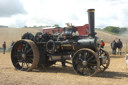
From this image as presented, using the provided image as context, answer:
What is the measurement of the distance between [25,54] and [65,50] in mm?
1811

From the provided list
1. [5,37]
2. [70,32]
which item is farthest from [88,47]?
[5,37]

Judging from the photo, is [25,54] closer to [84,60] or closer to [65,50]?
[65,50]

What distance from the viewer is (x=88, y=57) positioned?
7.87m

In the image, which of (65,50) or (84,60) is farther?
(65,50)

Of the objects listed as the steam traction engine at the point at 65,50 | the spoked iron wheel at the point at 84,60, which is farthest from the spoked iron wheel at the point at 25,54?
the spoked iron wheel at the point at 84,60

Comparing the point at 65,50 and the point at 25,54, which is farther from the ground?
the point at 65,50

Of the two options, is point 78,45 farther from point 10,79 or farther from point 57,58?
point 10,79

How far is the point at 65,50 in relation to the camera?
28.8 feet

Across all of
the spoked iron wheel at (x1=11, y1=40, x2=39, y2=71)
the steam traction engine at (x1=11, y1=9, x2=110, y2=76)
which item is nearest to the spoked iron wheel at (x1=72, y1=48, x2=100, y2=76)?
the steam traction engine at (x1=11, y1=9, x2=110, y2=76)

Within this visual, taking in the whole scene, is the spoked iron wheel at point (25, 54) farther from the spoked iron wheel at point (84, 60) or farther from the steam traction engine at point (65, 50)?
the spoked iron wheel at point (84, 60)

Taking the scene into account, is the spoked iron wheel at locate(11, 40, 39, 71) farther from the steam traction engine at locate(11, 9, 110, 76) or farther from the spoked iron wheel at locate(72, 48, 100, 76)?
the spoked iron wheel at locate(72, 48, 100, 76)

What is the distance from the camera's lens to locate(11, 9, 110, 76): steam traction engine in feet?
25.4

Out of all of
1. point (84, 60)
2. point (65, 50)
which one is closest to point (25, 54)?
point (65, 50)

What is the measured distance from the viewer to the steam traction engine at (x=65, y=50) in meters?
7.75
